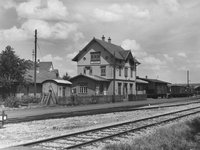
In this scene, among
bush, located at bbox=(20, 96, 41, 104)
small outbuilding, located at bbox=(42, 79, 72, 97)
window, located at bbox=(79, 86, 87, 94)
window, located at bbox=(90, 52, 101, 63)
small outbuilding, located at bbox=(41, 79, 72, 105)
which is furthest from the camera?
window, located at bbox=(90, 52, 101, 63)

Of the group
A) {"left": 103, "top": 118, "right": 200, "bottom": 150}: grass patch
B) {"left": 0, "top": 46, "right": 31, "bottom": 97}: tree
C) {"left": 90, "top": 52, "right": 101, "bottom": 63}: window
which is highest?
{"left": 90, "top": 52, "right": 101, "bottom": 63}: window

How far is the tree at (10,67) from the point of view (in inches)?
1400

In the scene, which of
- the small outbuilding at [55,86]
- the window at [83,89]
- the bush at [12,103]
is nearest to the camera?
the bush at [12,103]

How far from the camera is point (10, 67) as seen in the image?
117ft

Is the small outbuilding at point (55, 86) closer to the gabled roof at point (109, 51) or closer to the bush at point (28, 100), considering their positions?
the bush at point (28, 100)

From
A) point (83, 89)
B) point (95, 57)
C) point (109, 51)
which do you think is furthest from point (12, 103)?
point (95, 57)

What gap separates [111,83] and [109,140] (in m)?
41.1

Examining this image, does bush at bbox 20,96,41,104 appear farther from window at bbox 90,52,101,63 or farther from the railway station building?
A: window at bbox 90,52,101,63

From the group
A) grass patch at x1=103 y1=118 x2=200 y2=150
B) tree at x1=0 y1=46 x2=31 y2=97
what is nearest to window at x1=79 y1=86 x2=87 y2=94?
tree at x1=0 y1=46 x2=31 y2=97

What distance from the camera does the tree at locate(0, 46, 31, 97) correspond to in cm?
3556

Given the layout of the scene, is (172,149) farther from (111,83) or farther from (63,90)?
(111,83)

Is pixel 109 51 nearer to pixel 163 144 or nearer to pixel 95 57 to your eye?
pixel 95 57

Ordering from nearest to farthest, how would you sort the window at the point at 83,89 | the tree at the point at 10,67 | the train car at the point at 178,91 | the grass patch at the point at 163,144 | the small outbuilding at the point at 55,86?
the grass patch at the point at 163,144 → the tree at the point at 10,67 → the small outbuilding at the point at 55,86 → the window at the point at 83,89 → the train car at the point at 178,91

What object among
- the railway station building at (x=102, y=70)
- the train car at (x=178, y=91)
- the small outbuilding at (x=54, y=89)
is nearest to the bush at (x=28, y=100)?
the small outbuilding at (x=54, y=89)
